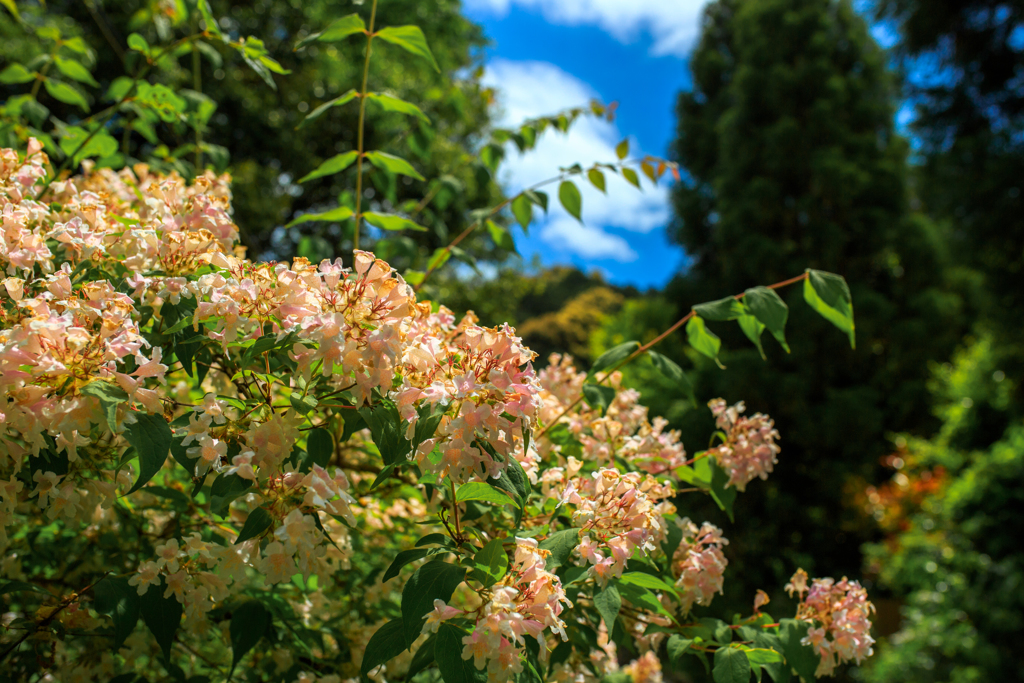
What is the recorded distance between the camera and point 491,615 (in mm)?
683

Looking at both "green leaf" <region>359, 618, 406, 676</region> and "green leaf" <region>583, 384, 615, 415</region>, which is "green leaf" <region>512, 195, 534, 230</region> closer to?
"green leaf" <region>583, 384, 615, 415</region>

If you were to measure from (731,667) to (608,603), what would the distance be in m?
0.30

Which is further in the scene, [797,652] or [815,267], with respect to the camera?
[815,267]

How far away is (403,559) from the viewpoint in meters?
0.82

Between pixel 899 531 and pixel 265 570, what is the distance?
7.94 m

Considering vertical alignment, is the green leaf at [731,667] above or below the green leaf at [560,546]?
below

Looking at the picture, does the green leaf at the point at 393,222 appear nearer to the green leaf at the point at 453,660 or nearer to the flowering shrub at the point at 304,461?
the flowering shrub at the point at 304,461

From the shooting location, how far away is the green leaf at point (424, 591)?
2.34ft

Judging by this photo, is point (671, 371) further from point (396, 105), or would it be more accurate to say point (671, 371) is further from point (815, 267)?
point (815, 267)

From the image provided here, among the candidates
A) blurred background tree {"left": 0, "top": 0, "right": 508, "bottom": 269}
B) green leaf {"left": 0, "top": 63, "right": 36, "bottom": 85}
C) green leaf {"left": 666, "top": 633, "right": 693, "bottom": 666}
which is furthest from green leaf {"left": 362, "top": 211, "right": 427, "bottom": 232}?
blurred background tree {"left": 0, "top": 0, "right": 508, "bottom": 269}

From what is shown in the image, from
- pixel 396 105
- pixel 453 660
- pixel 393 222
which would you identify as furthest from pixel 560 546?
pixel 396 105

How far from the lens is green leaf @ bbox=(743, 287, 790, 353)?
106 cm

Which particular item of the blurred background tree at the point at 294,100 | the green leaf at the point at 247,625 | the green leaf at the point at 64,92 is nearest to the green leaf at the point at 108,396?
the green leaf at the point at 247,625

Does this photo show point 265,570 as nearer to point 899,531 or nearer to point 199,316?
point 199,316
